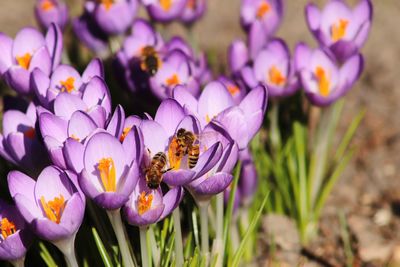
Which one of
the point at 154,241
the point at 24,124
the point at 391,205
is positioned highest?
the point at 24,124

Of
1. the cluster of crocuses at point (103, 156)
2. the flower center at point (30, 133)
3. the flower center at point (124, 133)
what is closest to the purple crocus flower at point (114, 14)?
the cluster of crocuses at point (103, 156)

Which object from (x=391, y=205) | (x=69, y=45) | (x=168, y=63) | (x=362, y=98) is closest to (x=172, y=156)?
(x=168, y=63)

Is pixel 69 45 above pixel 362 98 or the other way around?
above

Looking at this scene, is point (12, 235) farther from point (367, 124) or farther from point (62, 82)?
point (367, 124)

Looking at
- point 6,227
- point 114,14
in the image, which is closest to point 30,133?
point 6,227

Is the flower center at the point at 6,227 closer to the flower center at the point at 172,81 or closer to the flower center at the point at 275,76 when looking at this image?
the flower center at the point at 172,81

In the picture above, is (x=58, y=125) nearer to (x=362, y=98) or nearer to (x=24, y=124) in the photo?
(x=24, y=124)

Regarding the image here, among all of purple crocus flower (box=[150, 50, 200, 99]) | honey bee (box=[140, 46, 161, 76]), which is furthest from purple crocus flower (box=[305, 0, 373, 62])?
honey bee (box=[140, 46, 161, 76])

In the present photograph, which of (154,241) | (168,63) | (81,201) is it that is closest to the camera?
(81,201)
